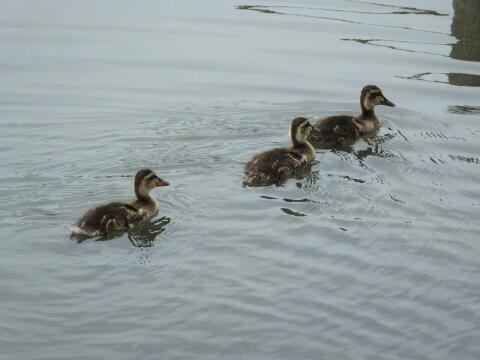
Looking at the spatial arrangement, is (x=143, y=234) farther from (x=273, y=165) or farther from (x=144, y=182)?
(x=273, y=165)

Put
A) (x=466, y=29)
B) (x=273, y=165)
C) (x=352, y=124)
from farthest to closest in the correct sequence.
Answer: (x=466, y=29) → (x=352, y=124) → (x=273, y=165)

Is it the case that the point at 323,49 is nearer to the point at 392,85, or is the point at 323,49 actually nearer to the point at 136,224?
the point at 392,85

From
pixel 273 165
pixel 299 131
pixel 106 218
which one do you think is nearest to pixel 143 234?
pixel 106 218

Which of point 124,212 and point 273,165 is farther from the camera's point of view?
point 273,165

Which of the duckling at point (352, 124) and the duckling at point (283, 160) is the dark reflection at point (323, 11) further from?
the duckling at point (283, 160)

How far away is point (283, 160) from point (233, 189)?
0.64 metres

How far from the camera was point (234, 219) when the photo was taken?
23.4 ft

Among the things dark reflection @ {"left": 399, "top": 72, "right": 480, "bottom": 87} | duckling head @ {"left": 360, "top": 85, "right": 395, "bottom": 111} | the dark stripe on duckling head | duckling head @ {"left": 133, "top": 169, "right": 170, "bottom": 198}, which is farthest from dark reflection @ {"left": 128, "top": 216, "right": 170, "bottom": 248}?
dark reflection @ {"left": 399, "top": 72, "right": 480, "bottom": 87}

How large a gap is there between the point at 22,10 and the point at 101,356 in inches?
360

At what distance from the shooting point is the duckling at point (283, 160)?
7.92 metres

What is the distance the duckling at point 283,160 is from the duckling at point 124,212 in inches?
30.2

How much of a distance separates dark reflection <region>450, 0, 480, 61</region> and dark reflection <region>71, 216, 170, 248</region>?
620cm

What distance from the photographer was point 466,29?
1314cm

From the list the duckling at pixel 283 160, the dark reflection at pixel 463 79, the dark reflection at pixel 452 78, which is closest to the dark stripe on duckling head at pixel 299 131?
the duckling at pixel 283 160
